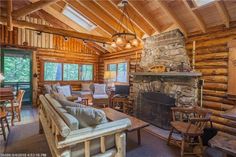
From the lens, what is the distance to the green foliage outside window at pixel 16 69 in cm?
622

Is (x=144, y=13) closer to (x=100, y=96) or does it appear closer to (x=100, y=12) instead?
(x=100, y=12)

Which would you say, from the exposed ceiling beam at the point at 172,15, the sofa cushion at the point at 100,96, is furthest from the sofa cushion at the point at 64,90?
the exposed ceiling beam at the point at 172,15

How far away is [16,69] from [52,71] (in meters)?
1.42

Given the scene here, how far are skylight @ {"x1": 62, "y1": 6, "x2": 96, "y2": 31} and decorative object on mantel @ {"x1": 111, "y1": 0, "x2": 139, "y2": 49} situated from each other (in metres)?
1.37

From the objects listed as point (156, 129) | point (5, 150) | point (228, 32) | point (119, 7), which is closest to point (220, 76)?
point (228, 32)

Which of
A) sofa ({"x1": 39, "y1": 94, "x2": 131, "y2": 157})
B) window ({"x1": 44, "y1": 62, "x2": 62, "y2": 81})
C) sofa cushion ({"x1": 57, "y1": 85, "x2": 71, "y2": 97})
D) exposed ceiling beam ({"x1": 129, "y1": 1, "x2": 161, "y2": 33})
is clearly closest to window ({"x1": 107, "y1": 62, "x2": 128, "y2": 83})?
sofa cushion ({"x1": 57, "y1": 85, "x2": 71, "y2": 97})

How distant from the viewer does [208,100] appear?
372 cm

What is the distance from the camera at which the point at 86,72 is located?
829 centimetres

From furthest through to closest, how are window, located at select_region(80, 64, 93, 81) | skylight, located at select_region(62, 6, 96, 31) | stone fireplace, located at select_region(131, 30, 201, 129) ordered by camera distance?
window, located at select_region(80, 64, 93, 81)
skylight, located at select_region(62, 6, 96, 31)
stone fireplace, located at select_region(131, 30, 201, 129)

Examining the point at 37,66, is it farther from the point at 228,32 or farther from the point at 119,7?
Result: the point at 228,32

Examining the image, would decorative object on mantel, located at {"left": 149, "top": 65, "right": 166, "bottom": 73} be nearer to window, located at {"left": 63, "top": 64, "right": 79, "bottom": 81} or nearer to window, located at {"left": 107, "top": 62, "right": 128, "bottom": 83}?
window, located at {"left": 107, "top": 62, "right": 128, "bottom": 83}

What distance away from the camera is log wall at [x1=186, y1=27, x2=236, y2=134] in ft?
11.1

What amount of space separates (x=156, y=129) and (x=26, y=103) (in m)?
5.50

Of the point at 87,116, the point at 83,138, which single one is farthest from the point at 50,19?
the point at 83,138
